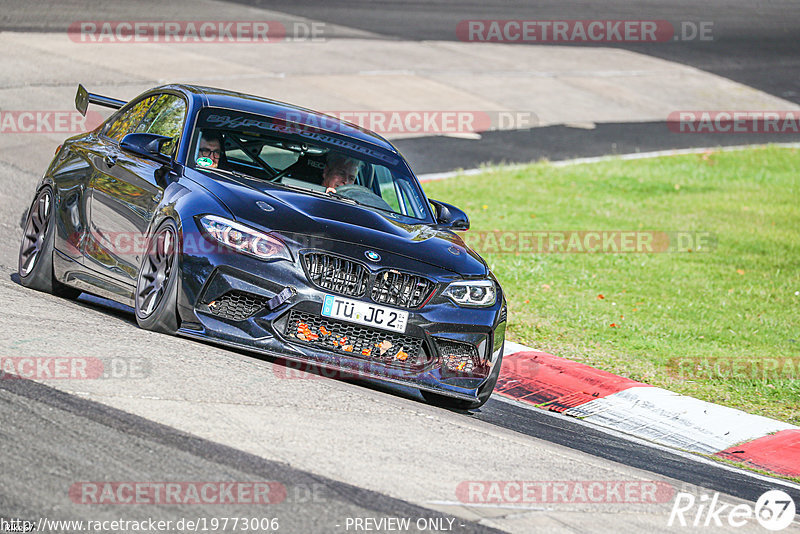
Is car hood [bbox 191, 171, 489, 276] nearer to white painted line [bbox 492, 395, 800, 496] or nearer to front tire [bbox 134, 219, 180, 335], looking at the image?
front tire [bbox 134, 219, 180, 335]

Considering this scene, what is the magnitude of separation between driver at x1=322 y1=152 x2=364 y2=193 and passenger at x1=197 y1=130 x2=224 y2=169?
75 cm

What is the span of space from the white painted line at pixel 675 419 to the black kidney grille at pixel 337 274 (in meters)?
2.44

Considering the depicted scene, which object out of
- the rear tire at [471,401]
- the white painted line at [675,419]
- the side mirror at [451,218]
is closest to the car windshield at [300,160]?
the side mirror at [451,218]

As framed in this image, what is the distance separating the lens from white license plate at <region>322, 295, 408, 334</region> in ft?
21.5

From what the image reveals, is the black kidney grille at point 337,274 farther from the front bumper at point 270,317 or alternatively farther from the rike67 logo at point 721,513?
the rike67 logo at point 721,513

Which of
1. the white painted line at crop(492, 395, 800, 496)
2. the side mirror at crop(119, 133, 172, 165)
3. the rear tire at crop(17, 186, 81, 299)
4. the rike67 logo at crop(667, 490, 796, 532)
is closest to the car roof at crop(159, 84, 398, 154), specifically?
the side mirror at crop(119, 133, 172, 165)

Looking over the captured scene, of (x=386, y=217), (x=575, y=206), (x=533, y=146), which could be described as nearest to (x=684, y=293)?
(x=575, y=206)

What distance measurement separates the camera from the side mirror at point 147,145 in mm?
7473

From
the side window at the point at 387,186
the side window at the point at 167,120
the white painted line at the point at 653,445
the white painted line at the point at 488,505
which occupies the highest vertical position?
the side window at the point at 167,120

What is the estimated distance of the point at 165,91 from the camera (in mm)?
8602

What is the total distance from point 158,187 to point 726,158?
16.1m

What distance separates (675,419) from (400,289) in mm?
2755

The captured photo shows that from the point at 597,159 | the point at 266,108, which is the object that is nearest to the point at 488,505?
the point at 266,108

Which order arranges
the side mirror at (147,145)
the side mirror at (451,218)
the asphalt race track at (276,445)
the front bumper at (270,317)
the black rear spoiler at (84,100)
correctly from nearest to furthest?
1. the asphalt race track at (276,445)
2. the front bumper at (270,317)
3. the side mirror at (147,145)
4. the side mirror at (451,218)
5. the black rear spoiler at (84,100)
